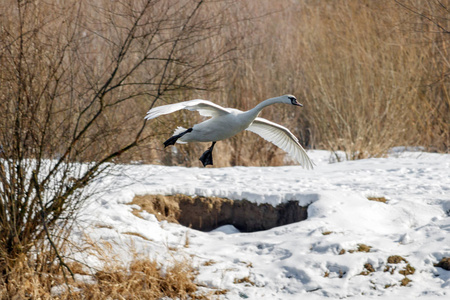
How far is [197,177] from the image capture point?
8266mm

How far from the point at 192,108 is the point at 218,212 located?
9.17ft

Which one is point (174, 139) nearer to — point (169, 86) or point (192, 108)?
point (192, 108)

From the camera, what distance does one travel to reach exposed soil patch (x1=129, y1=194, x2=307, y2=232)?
733 centimetres

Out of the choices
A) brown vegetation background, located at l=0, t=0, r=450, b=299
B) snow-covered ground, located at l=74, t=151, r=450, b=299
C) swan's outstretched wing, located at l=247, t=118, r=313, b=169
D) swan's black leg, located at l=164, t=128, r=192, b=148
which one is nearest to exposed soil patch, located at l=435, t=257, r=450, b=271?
snow-covered ground, located at l=74, t=151, r=450, b=299

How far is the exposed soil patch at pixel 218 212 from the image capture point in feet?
24.1

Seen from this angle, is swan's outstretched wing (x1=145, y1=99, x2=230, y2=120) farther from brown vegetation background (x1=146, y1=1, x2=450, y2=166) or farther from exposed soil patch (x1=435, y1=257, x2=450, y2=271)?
brown vegetation background (x1=146, y1=1, x2=450, y2=166)

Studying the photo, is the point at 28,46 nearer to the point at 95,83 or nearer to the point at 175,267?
the point at 95,83

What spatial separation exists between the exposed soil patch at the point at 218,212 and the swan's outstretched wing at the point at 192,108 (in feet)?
7.86

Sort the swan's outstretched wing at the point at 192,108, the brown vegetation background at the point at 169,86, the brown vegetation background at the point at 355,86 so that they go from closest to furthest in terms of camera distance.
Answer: the swan's outstretched wing at the point at 192,108 → the brown vegetation background at the point at 169,86 → the brown vegetation background at the point at 355,86

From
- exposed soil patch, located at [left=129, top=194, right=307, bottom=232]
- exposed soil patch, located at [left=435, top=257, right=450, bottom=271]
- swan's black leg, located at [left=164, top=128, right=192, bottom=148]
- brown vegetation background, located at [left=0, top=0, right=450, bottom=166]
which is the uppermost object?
brown vegetation background, located at [left=0, top=0, right=450, bottom=166]

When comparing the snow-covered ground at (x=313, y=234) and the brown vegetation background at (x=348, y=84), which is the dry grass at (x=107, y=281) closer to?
the snow-covered ground at (x=313, y=234)

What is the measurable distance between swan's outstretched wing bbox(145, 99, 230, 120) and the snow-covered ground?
3.71ft

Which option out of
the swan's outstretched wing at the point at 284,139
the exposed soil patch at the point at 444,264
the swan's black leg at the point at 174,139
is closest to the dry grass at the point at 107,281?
the swan's black leg at the point at 174,139

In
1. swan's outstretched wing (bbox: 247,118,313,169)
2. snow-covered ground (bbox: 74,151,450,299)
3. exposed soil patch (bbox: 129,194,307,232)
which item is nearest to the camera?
snow-covered ground (bbox: 74,151,450,299)
